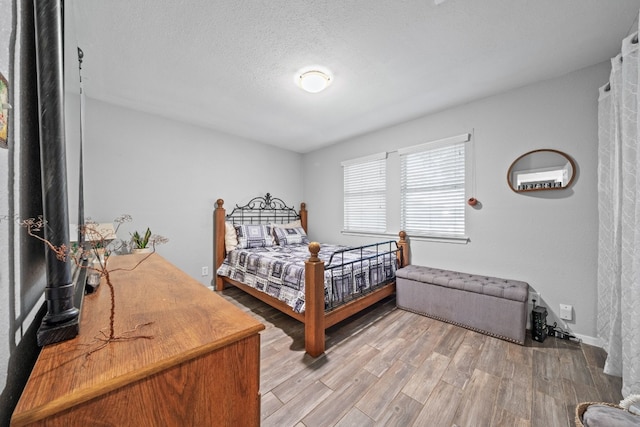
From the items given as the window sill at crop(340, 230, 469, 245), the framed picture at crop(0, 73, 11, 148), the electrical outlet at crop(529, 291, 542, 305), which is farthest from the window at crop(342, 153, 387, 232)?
the framed picture at crop(0, 73, 11, 148)

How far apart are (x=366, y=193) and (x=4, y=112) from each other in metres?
3.55

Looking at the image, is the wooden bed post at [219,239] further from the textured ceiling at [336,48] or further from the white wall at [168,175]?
the textured ceiling at [336,48]

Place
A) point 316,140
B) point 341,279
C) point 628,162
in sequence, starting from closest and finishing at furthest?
point 628,162
point 341,279
point 316,140

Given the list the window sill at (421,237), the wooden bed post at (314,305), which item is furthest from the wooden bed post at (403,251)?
the wooden bed post at (314,305)

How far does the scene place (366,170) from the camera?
3.76m

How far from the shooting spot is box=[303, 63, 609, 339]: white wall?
6.92ft

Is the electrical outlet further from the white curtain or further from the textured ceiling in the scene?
the textured ceiling

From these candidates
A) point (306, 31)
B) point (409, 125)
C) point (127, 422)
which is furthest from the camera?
point (409, 125)

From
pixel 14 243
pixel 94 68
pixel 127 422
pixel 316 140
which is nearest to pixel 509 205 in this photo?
pixel 316 140

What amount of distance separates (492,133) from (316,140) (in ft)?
8.13

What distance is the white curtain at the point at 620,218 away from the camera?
4.51 ft

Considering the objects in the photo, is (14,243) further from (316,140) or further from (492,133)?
(316,140)

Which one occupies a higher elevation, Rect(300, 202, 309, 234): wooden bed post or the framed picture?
the framed picture

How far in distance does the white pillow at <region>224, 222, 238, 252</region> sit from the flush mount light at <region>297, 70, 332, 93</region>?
2326 millimetres
